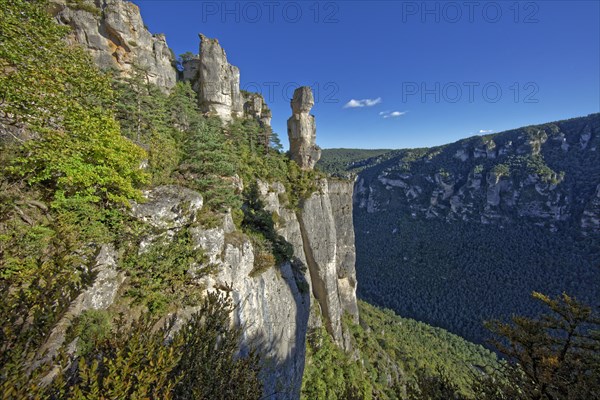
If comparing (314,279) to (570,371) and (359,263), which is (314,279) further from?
(359,263)

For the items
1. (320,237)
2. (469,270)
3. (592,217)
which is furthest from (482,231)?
(320,237)

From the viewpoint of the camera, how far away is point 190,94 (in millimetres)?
25641

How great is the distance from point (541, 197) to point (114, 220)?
139m

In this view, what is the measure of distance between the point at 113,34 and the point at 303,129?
794 inches

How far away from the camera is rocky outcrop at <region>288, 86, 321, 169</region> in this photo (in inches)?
1105

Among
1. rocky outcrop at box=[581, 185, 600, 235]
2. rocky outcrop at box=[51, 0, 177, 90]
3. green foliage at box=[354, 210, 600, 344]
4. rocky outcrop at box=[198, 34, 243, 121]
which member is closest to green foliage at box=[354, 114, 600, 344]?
green foliage at box=[354, 210, 600, 344]

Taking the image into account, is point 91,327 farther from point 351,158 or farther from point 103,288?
point 351,158

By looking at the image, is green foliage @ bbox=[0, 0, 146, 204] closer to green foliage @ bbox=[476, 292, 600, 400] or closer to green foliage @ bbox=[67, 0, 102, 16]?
green foliage @ bbox=[476, 292, 600, 400]

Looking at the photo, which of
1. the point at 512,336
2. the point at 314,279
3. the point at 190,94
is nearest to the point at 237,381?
A: the point at 512,336

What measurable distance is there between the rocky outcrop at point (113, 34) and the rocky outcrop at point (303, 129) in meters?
14.3

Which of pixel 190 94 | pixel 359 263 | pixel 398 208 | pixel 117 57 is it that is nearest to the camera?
pixel 117 57

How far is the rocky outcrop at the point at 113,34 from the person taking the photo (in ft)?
70.2

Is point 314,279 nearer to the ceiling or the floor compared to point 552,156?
nearer to the floor

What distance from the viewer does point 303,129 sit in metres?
28.2
